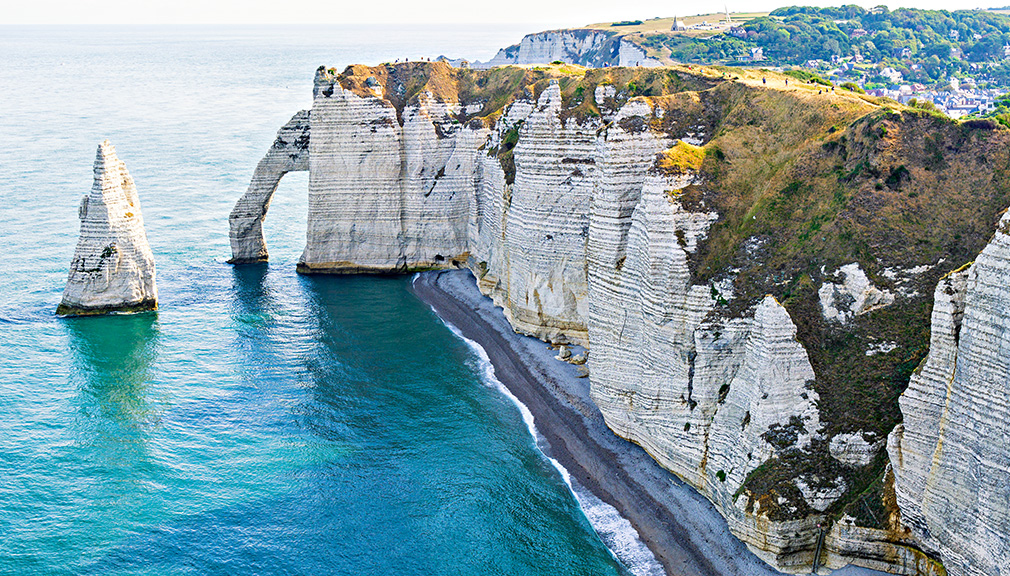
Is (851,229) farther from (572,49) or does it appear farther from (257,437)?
(572,49)

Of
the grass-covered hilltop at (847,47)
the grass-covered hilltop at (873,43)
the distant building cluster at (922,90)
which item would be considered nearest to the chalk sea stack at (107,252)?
the distant building cluster at (922,90)

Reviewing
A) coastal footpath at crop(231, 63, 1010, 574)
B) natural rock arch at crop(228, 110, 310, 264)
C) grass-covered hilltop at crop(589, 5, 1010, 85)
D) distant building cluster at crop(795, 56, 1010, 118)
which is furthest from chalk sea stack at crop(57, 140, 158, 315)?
grass-covered hilltop at crop(589, 5, 1010, 85)

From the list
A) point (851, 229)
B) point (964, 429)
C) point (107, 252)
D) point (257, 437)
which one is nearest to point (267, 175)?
point (107, 252)

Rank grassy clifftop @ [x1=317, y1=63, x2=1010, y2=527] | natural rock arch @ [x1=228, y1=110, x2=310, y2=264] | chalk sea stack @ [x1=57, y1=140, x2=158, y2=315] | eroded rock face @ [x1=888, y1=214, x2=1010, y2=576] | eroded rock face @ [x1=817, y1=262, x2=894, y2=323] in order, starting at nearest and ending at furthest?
eroded rock face @ [x1=888, y1=214, x2=1010, y2=576] → grassy clifftop @ [x1=317, y1=63, x2=1010, y2=527] → eroded rock face @ [x1=817, y1=262, x2=894, y2=323] → chalk sea stack @ [x1=57, y1=140, x2=158, y2=315] → natural rock arch @ [x1=228, y1=110, x2=310, y2=264]

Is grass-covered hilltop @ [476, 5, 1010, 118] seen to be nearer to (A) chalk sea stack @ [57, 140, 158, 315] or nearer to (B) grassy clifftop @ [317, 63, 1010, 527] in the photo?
(B) grassy clifftop @ [317, 63, 1010, 527]

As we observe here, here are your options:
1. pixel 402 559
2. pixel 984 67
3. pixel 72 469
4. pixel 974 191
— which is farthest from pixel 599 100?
pixel 984 67

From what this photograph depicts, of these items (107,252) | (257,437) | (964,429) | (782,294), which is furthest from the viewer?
(107,252)
